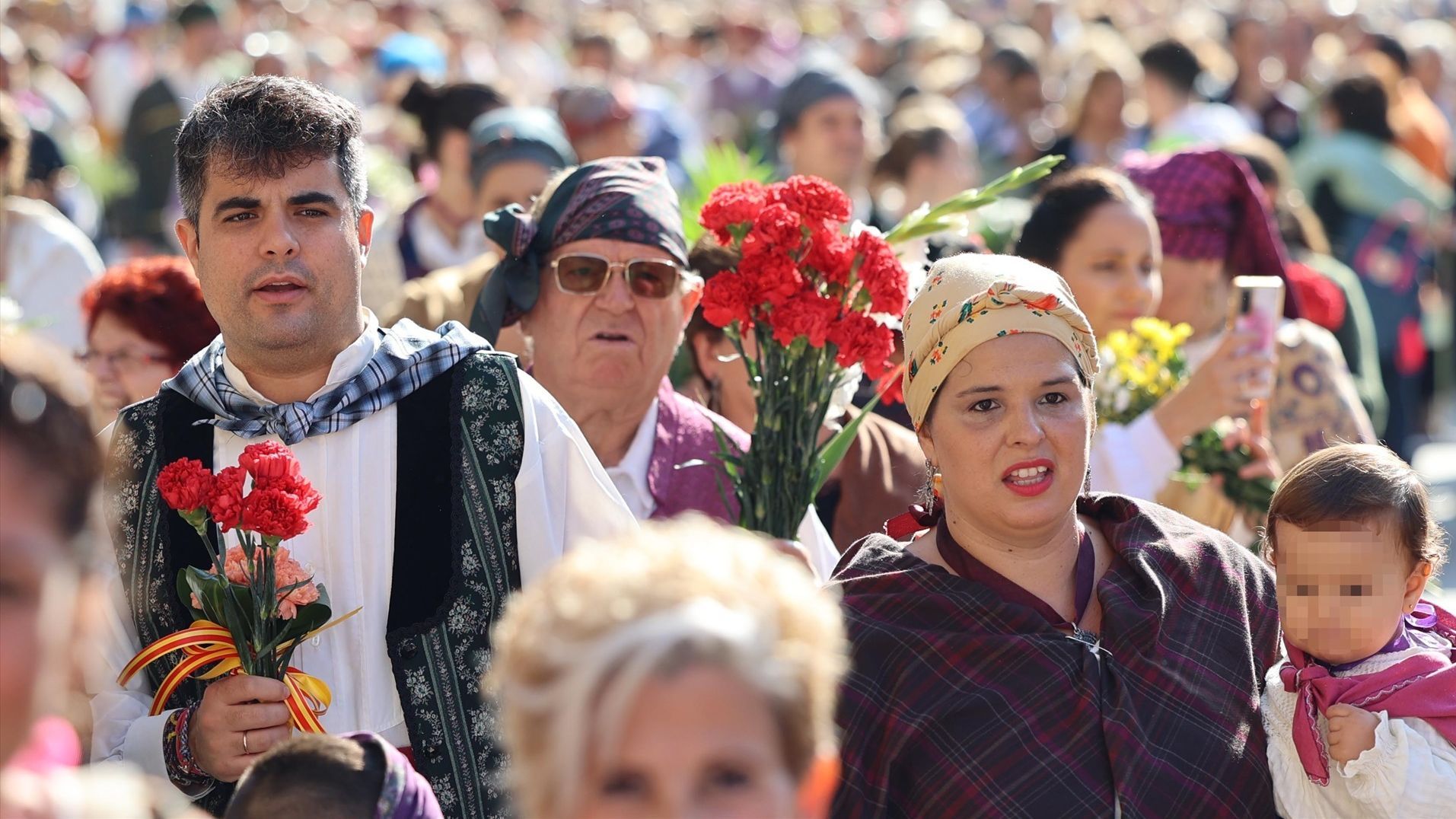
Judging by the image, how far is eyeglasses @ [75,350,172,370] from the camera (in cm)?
508

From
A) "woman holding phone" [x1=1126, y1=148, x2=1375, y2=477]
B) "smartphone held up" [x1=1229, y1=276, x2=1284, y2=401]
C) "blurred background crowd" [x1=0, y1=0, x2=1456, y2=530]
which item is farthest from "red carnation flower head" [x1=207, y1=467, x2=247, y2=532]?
"woman holding phone" [x1=1126, y1=148, x2=1375, y2=477]

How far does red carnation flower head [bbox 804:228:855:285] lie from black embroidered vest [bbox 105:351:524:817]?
80cm

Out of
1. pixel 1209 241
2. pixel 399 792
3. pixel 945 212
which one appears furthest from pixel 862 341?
pixel 1209 241

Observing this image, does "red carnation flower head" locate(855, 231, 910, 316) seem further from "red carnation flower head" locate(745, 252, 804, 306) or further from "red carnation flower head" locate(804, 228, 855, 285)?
"red carnation flower head" locate(745, 252, 804, 306)

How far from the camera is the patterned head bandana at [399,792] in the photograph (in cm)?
258

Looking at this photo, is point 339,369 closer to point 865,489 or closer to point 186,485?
point 186,485

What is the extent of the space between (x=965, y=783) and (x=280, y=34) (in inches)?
455

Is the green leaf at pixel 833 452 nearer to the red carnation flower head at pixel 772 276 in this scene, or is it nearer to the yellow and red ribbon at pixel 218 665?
the red carnation flower head at pixel 772 276

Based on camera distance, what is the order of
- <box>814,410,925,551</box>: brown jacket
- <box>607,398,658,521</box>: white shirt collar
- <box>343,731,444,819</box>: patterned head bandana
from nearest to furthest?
<box>343,731,444,819</box>: patterned head bandana → <box>607,398,658,521</box>: white shirt collar → <box>814,410,925,551</box>: brown jacket

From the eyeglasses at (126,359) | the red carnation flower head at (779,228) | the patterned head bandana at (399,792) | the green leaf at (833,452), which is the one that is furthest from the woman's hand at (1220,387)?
the patterned head bandana at (399,792)

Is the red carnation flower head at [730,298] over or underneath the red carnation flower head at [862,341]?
over

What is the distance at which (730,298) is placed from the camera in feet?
13.2

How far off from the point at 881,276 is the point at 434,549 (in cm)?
116

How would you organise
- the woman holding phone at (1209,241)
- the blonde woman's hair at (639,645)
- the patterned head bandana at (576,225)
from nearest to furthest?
the blonde woman's hair at (639,645)
the patterned head bandana at (576,225)
the woman holding phone at (1209,241)
